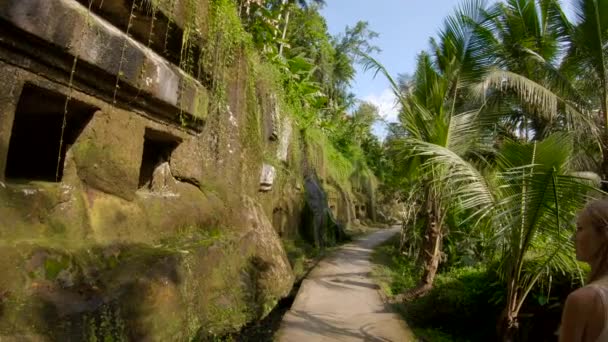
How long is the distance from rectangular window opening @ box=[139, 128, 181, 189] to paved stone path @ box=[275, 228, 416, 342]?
220cm

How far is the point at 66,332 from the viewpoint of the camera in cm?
245

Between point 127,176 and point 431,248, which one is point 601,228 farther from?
point 431,248

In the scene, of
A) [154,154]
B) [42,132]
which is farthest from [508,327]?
[42,132]

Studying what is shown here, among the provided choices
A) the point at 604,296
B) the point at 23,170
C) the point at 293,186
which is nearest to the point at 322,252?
the point at 293,186

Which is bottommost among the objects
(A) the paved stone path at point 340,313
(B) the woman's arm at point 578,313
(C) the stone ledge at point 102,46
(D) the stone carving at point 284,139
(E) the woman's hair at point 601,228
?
(A) the paved stone path at point 340,313

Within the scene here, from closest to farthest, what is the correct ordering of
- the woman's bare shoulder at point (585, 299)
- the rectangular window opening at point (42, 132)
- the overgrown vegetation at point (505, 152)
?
the woman's bare shoulder at point (585, 299)
the rectangular window opening at point (42, 132)
the overgrown vegetation at point (505, 152)

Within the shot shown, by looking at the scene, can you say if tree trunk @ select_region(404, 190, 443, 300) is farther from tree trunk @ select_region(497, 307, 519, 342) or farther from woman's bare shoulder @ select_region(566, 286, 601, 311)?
woman's bare shoulder @ select_region(566, 286, 601, 311)

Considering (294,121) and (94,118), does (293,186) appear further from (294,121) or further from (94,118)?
(94,118)

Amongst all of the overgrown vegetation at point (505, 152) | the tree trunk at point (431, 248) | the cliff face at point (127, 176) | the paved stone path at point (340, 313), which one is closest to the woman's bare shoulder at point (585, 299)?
the overgrown vegetation at point (505, 152)

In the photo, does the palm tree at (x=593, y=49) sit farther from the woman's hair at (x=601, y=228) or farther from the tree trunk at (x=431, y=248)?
the woman's hair at (x=601, y=228)

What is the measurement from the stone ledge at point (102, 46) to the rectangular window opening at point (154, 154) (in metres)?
0.45

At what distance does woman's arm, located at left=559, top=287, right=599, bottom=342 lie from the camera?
129 cm

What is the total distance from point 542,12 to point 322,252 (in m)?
7.98

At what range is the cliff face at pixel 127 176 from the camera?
8.31ft
